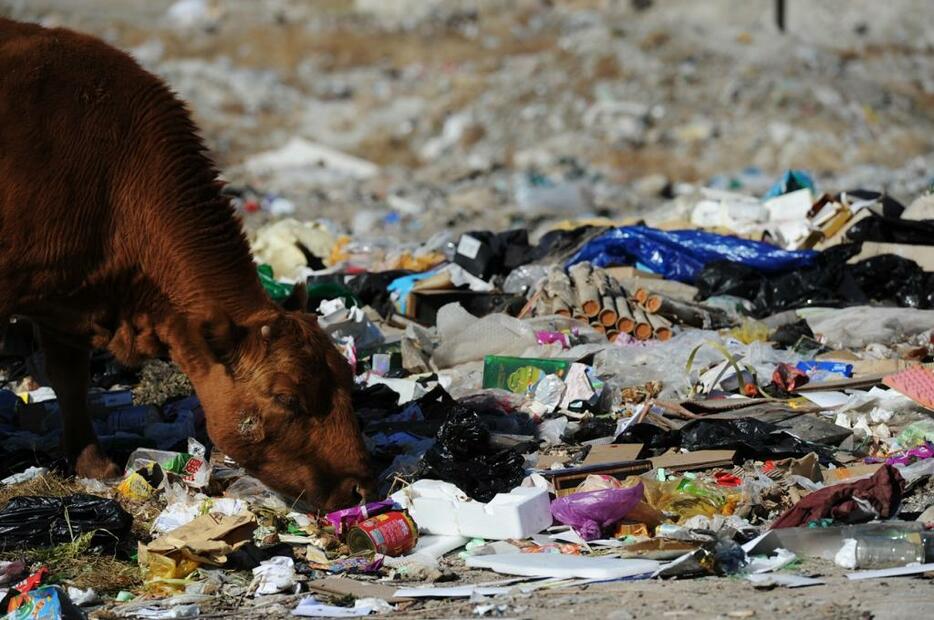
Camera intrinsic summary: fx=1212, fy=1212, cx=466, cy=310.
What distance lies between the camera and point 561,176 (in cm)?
1883

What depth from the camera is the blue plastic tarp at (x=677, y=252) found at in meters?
9.83

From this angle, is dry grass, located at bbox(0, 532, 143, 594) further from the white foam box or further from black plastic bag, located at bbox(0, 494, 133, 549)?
the white foam box

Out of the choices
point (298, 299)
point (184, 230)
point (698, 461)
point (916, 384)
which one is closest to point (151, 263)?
point (184, 230)

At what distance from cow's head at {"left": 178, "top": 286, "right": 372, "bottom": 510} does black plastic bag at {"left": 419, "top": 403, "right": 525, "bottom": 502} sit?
0.52 m

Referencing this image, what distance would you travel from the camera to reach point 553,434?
6988 millimetres

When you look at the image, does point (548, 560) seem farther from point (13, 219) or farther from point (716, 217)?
point (716, 217)

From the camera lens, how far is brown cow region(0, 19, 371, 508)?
5.55 meters

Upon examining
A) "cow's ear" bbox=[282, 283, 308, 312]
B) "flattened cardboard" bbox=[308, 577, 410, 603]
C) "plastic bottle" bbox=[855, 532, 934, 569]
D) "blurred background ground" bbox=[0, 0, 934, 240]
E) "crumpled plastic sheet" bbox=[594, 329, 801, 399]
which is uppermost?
"blurred background ground" bbox=[0, 0, 934, 240]

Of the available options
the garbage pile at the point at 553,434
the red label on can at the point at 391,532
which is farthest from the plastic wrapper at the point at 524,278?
the red label on can at the point at 391,532

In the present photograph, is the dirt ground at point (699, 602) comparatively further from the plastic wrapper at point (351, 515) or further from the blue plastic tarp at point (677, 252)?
the blue plastic tarp at point (677, 252)

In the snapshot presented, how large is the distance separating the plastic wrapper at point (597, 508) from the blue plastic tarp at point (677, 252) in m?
4.72

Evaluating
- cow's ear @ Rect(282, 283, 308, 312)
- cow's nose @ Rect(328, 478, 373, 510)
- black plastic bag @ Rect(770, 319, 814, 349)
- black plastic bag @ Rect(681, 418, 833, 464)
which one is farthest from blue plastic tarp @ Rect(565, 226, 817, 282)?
cow's nose @ Rect(328, 478, 373, 510)

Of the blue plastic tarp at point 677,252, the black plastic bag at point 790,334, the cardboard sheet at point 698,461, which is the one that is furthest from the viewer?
the blue plastic tarp at point 677,252

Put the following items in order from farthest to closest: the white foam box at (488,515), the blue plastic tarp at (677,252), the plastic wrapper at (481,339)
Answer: the blue plastic tarp at (677,252), the plastic wrapper at (481,339), the white foam box at (488,515)
